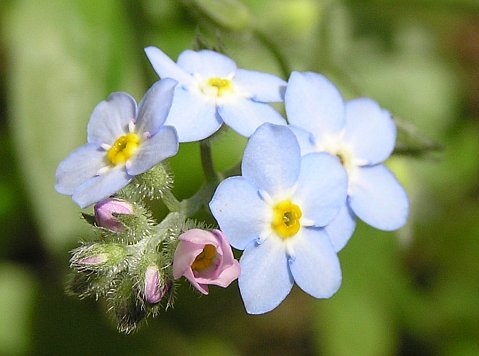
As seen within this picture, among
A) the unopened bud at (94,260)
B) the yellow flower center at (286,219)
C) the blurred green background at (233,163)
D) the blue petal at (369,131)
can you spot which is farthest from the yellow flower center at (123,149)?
the blurred green background at (233,163)

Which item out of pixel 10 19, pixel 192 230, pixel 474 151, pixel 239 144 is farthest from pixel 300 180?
pixel 474 151

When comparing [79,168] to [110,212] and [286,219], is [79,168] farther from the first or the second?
[286,219]

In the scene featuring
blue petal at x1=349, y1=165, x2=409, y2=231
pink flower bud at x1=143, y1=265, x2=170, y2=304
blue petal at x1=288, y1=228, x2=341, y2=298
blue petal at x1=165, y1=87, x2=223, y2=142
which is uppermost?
blue petal at x1=165, y1=87, x2=223, y2=142

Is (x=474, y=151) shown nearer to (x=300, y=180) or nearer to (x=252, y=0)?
(x=252, y=0)

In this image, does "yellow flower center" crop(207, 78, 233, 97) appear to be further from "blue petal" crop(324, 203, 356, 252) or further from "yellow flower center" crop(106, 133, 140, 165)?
"blue petal" crop(324, 203, 356, 252)

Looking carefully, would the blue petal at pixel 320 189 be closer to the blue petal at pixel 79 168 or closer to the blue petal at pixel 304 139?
the blue petal at pixel 304 139

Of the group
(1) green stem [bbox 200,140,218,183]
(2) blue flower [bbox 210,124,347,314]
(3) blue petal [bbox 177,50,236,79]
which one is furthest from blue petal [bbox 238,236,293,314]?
(3) blue petal [bbox 177,50,236,79]
